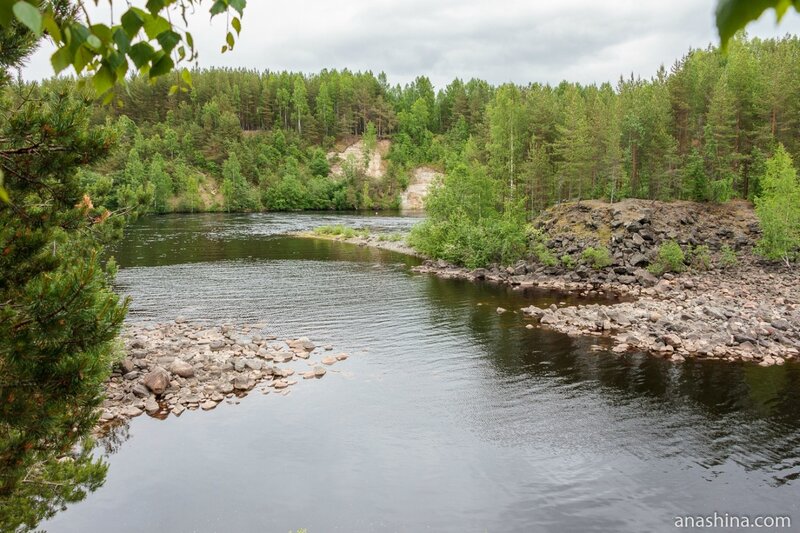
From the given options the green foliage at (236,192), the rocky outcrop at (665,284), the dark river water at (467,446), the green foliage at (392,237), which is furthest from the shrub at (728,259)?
the green foliage at (236,192)

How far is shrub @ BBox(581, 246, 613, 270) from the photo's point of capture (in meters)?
41.7

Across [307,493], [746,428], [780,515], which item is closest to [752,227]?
[746,428]

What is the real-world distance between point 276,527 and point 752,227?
1898 inches

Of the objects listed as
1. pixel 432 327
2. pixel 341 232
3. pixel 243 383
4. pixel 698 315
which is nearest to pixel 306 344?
pixel 243 383

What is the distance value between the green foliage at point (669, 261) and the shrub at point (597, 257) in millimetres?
3035

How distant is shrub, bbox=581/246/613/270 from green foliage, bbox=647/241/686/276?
3035 mm

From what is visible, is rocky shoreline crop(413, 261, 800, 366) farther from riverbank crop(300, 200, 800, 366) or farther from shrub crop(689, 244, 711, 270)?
shrub crop(689, 244, 711, 270)

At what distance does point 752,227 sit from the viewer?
47.0 m

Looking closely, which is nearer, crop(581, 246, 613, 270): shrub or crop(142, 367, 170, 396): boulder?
crop(142, 367, 170, 396): boulder

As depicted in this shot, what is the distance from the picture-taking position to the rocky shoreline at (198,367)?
64.0ft

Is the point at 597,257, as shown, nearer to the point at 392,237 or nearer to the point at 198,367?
the point at 392,237

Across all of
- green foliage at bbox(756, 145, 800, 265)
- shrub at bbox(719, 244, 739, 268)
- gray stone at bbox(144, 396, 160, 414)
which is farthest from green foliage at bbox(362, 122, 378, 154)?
gray stone at bbox(144, 396, 160, 414)

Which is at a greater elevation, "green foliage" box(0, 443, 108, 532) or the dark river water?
"green foliage" box(0, 443, 108, 532)

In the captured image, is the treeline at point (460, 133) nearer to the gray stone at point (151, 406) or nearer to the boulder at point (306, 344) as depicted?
the gray stone at point (151, 406)
